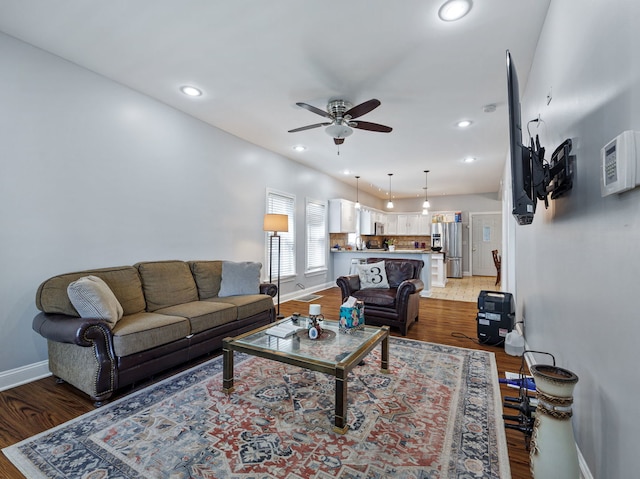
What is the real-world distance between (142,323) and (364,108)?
2839 millimetres

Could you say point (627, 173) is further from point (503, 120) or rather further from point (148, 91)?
point (148, 91)

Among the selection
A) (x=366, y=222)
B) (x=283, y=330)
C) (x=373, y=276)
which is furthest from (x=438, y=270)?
(x=283, y=330)

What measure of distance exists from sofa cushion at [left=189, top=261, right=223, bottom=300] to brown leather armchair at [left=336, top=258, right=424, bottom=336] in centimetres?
170

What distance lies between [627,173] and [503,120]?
3723mm

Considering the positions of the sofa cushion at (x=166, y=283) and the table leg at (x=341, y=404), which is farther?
the sofa cushion at (x=166, y=283)

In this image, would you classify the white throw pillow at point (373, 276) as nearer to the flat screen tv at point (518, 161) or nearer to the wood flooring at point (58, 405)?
the wood flooring at point (58, 405)

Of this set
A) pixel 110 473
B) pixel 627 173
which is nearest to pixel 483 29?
pixel 627 173

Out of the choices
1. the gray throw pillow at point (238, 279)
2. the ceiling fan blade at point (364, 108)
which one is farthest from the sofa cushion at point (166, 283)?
the ceiling fan blade at point (364, 108)

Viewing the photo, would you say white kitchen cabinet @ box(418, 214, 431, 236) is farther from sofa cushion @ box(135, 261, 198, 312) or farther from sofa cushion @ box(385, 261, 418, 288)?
sofa cushion @ box(135, 261, 198, 312)

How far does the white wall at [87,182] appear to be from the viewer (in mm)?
2480

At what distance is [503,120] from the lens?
4.02 m

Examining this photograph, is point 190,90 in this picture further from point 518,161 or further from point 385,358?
point 385,358

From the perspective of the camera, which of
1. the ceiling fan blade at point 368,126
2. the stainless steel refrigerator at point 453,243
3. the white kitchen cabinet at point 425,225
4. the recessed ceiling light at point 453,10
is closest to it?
the recessed ceiling light at point 453,10

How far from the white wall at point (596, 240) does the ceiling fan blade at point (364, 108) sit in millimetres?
1314
